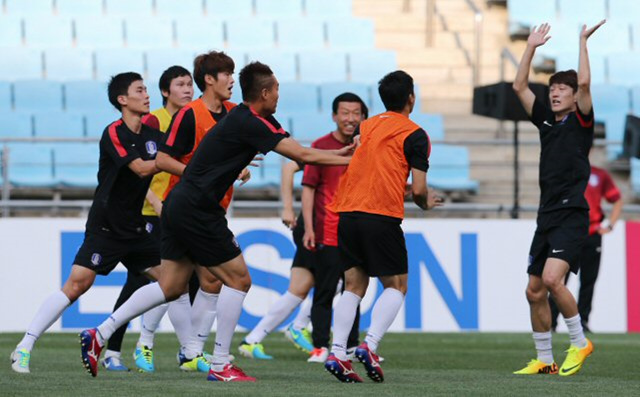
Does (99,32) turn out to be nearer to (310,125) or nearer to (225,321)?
(310,125)

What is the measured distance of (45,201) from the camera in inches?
566

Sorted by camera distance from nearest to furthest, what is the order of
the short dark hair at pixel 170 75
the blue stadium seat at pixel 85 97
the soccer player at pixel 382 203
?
the soccer player at pixel 382 203
the short dark hair at pixel 170 75
the blue stadium seat at pixel 85 97

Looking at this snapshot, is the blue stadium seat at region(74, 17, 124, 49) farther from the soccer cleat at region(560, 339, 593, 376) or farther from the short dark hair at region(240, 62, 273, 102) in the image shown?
the short dark hair at region(240, 62, 273, 102)

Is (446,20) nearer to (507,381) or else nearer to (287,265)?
(287,265)

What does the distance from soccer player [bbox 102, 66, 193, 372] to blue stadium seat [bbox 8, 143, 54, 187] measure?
550cm

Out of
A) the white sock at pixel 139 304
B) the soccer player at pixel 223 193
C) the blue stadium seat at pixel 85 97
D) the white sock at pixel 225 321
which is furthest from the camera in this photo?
the blue stadium seat at pixel 85 97

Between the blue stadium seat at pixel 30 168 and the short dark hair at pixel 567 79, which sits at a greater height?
the short dark hair at pixel 567 79

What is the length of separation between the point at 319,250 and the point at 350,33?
1027 centimetres

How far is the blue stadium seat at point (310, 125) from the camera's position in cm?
1734

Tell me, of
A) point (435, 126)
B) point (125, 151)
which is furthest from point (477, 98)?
point (125, 151)

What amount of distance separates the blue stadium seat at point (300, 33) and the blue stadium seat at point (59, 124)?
392 cm

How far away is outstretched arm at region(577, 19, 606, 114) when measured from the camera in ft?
26.6

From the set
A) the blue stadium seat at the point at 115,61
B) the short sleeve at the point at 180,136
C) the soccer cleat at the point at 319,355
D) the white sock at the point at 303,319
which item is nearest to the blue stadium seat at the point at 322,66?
the blue stadium seat at the point at 115,61

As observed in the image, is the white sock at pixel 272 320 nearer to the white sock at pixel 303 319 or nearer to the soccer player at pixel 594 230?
the white sock at pixel 303 319
